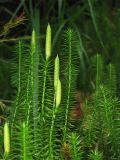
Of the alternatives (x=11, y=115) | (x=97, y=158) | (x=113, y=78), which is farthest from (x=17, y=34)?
(x=97, y=158)

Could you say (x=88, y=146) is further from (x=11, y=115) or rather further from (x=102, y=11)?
(x=102, y=11)

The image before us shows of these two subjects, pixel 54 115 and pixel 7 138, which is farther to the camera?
Answer: pixel 54 115

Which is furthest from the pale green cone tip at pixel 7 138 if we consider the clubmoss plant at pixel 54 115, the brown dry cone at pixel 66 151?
the brown dry cone at pixel 66 151

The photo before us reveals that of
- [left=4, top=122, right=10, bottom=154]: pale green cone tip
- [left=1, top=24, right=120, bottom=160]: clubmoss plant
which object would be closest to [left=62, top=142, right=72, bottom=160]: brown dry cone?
[left=1, top=24, right=120, bottom=160]: clubmoss plant

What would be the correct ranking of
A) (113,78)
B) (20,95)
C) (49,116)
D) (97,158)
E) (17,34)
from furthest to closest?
(17,34), (113,78), (20,95), (49,116), (97,158)

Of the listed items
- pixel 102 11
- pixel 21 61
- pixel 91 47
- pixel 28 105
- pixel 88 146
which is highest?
pixel 102 11

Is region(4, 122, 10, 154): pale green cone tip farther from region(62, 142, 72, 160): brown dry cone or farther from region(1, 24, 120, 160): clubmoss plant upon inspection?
region(62, 142, 72, 160): brown dry cone

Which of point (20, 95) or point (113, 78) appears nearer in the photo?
point (20, 95)

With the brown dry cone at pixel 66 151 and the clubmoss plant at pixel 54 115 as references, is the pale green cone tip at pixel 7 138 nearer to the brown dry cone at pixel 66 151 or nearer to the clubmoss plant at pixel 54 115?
the clubmoss plant at pixel 54 115

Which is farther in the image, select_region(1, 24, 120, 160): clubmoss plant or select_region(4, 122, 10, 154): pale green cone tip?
select_region(1, 24, 120, 160): clubmoss plant

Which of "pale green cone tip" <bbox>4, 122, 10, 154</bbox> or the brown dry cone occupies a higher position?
"pale green cone tip" <bbox>4, 122, 10, 154</bbox>

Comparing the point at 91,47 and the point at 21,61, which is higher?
the point at 91,47
